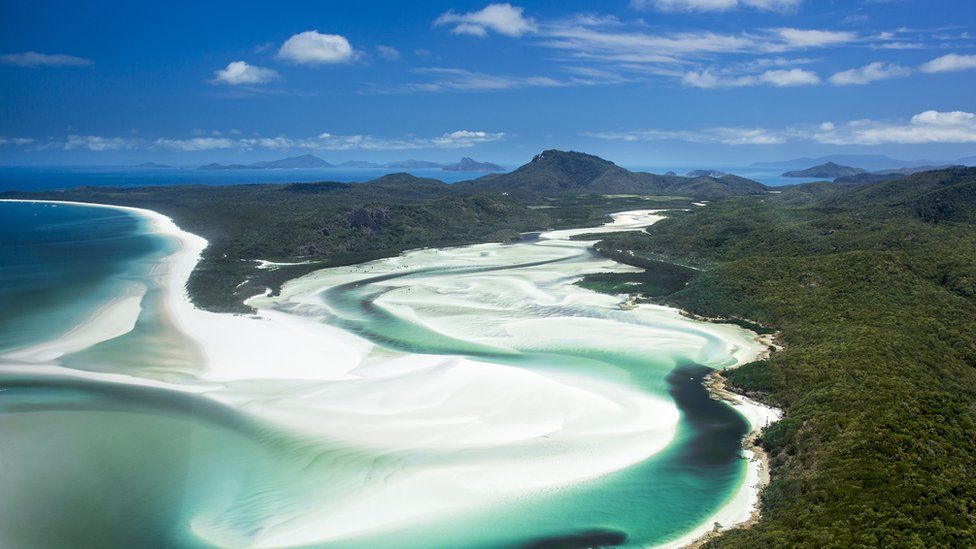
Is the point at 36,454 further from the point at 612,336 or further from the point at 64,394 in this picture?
the point at 612,336

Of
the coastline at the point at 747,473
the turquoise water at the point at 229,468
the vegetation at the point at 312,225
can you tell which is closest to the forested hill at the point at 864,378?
the coastline at the point at 747,473

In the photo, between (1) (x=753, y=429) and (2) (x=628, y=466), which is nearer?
(2) (x=628, y=466)

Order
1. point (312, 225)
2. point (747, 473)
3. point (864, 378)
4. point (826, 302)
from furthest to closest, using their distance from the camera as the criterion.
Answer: point (312, 225)
point (826, 302)
point (864, 378)
point (747, 473)

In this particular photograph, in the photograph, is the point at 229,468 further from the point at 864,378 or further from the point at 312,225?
the point at 312,225

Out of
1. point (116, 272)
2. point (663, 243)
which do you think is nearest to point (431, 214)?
point (663, 243)

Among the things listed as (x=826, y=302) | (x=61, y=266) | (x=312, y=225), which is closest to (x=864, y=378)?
(x=826, y=302)

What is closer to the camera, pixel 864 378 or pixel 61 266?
pixel 864 378
